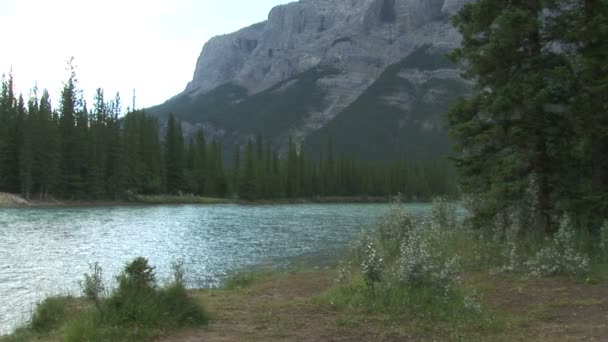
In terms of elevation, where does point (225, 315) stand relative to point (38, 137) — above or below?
below

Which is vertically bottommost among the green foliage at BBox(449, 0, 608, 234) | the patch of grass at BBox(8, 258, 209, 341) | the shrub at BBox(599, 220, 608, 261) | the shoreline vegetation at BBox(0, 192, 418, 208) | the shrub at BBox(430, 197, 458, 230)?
the patch of grass at BBox(8, 258, 209, 341)

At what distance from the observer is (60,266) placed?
2259cm

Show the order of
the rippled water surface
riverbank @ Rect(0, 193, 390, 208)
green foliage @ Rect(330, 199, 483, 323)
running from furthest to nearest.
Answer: riverbank @ Rect(0, 193, 390, 208)
the rippled water surface
green foliage @ Rect(330, 199, 483, 323)

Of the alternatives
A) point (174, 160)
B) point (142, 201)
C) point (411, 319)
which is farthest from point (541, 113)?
point (174, 160)

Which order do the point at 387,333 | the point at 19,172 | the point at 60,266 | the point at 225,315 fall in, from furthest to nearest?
the point at 19,172 → the point at 60,266 → the point at 225,315 → the point at 387,333

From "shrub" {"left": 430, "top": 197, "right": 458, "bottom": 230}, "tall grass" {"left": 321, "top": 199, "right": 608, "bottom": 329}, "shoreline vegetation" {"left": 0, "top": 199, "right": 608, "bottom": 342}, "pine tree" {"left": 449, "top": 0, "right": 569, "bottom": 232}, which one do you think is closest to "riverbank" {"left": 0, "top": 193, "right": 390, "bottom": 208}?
"shrub" {"left": 430, "top": 197, "right": 458, "bottom": 230}

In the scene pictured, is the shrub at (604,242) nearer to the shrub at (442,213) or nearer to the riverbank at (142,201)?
the shrub at (442,213)

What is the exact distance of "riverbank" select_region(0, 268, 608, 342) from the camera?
8820mm

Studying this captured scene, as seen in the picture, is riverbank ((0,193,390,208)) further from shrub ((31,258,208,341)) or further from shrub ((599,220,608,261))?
shrub ((599,220,608,261))

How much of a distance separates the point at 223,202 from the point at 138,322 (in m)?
92.8

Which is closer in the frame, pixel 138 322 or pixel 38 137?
pixel 138 322

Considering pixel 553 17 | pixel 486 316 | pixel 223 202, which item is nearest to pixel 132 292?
pixel 486 316

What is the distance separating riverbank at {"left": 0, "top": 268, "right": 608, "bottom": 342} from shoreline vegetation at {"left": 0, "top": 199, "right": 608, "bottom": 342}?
0.06 ft

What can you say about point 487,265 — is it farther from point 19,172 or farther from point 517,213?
point 19,172
